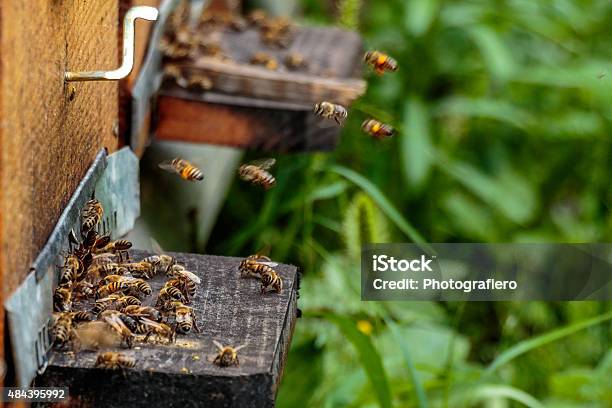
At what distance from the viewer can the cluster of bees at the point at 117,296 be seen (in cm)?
160

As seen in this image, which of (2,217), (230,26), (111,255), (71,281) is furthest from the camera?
(230,26)

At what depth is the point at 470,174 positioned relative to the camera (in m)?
4.89

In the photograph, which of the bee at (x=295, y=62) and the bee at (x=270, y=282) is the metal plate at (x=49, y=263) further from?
the bee at (x=295, y=62)

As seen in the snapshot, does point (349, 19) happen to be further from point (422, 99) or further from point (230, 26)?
point (422, 99)

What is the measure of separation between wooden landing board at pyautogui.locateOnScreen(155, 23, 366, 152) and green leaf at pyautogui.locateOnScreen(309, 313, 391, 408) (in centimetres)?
76

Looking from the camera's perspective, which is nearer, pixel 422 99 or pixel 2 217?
pixel 2 217

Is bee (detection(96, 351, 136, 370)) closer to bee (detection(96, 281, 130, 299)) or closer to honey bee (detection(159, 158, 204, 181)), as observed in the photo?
bee (detection(96, 281, 130, 299))

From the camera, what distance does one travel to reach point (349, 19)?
3738 mm

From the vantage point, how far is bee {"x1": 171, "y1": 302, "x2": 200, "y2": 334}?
167cm

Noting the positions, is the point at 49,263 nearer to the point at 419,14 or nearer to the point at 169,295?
the point at 169,295

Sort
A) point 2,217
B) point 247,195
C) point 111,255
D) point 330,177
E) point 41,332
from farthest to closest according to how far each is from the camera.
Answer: point 247,195 < point 330,177 < point 111,255 < point 41,332 < point 2,217

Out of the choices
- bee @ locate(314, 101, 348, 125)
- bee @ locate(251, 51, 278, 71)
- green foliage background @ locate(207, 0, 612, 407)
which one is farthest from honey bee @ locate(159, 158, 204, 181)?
green foliage background @ locate(207, 0, 612, 407)

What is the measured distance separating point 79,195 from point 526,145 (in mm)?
3735

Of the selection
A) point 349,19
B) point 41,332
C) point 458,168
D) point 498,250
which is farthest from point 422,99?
point 41,332
